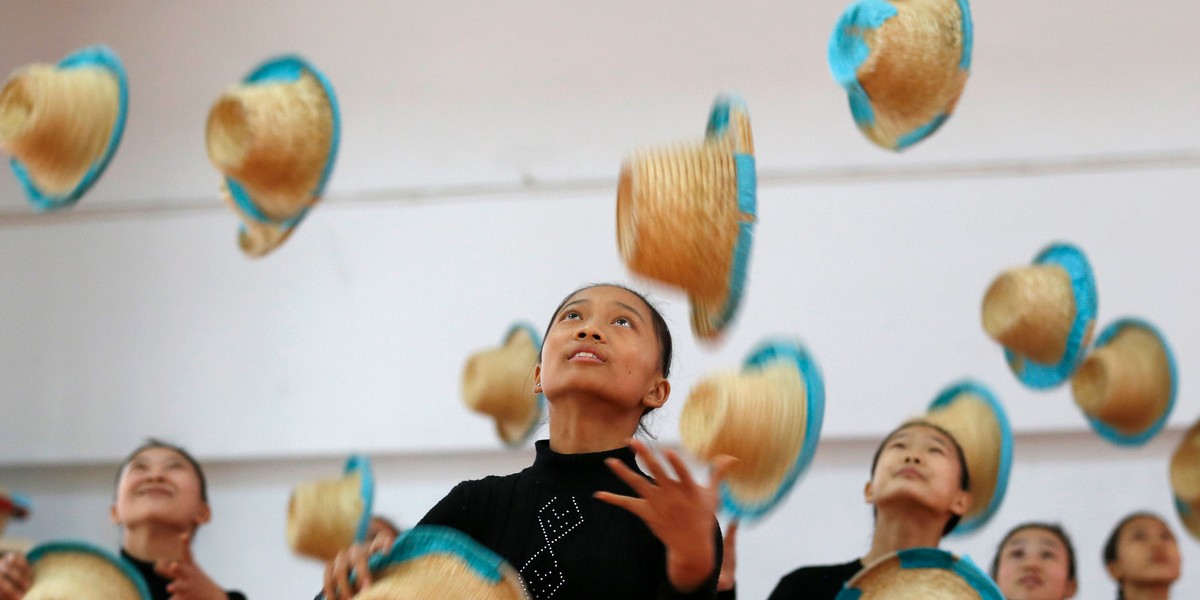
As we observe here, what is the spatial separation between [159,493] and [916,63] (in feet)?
6.36

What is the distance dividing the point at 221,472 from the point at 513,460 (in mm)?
1196

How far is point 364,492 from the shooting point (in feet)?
11.7

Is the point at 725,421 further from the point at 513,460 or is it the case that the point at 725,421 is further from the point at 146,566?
the point at 513,460

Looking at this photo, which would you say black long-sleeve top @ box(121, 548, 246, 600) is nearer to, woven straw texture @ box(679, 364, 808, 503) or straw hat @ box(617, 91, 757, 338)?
woven straw texture @ box(679, 364, 808, 503)

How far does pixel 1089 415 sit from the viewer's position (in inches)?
165

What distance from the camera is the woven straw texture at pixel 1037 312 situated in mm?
3773

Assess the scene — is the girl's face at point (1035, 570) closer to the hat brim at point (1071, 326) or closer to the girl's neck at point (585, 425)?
the hat brim at point (1071, 326)

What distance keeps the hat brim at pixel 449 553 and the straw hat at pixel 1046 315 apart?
7.50 feet

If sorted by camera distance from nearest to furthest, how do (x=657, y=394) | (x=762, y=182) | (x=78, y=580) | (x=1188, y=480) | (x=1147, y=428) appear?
(x=657, y=394)
(x=78, y=580)
(x=1147, y=428)
(x=1188, y=480)
(x=762, y=182)

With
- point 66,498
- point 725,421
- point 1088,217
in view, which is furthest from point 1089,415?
point 66,498

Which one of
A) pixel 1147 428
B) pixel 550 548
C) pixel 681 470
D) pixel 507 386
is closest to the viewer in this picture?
pixel 681 470

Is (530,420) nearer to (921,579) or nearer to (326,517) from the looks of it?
(326,517)

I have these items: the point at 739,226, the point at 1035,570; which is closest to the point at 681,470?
the point at 739,226

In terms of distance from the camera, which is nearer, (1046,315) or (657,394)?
(657,394)
